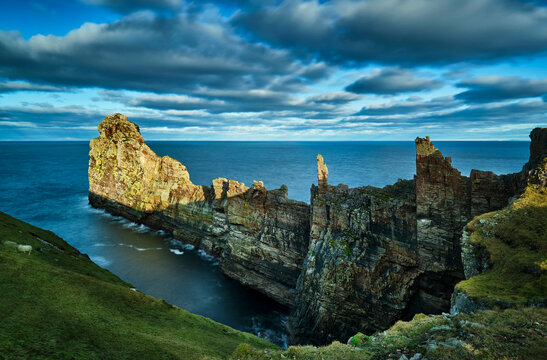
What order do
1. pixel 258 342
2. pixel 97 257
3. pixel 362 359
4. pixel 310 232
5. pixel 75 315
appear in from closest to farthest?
pixel 362 359 < pixel 75 315 < pixel 258 342 < pixel 310 232 < pixel 97 257

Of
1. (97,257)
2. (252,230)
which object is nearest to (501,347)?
(252,230)

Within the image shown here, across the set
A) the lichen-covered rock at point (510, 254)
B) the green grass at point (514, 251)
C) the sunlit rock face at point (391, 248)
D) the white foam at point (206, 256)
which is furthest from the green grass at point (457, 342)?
the white foam at point (206, 256)

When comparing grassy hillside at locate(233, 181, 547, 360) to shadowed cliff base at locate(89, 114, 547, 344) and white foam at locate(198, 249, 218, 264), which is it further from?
white foam at locate(198, 249, 218, 264)

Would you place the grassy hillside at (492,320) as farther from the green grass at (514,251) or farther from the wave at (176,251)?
the wave at (176,251)

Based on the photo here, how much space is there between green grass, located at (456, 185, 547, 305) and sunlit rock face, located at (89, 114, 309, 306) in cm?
2770

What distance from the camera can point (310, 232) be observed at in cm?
4478

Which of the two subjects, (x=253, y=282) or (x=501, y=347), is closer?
(x=501, y=347)

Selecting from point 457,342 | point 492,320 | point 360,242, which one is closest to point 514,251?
point 492,320

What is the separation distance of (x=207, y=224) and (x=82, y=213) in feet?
190

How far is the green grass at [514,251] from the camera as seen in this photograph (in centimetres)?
1698

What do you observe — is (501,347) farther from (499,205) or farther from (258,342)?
(499,205)

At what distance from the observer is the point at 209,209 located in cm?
6544

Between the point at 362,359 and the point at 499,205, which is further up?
the point at 499,205

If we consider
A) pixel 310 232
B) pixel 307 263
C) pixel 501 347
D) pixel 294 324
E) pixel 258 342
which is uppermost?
pixel 501 347
